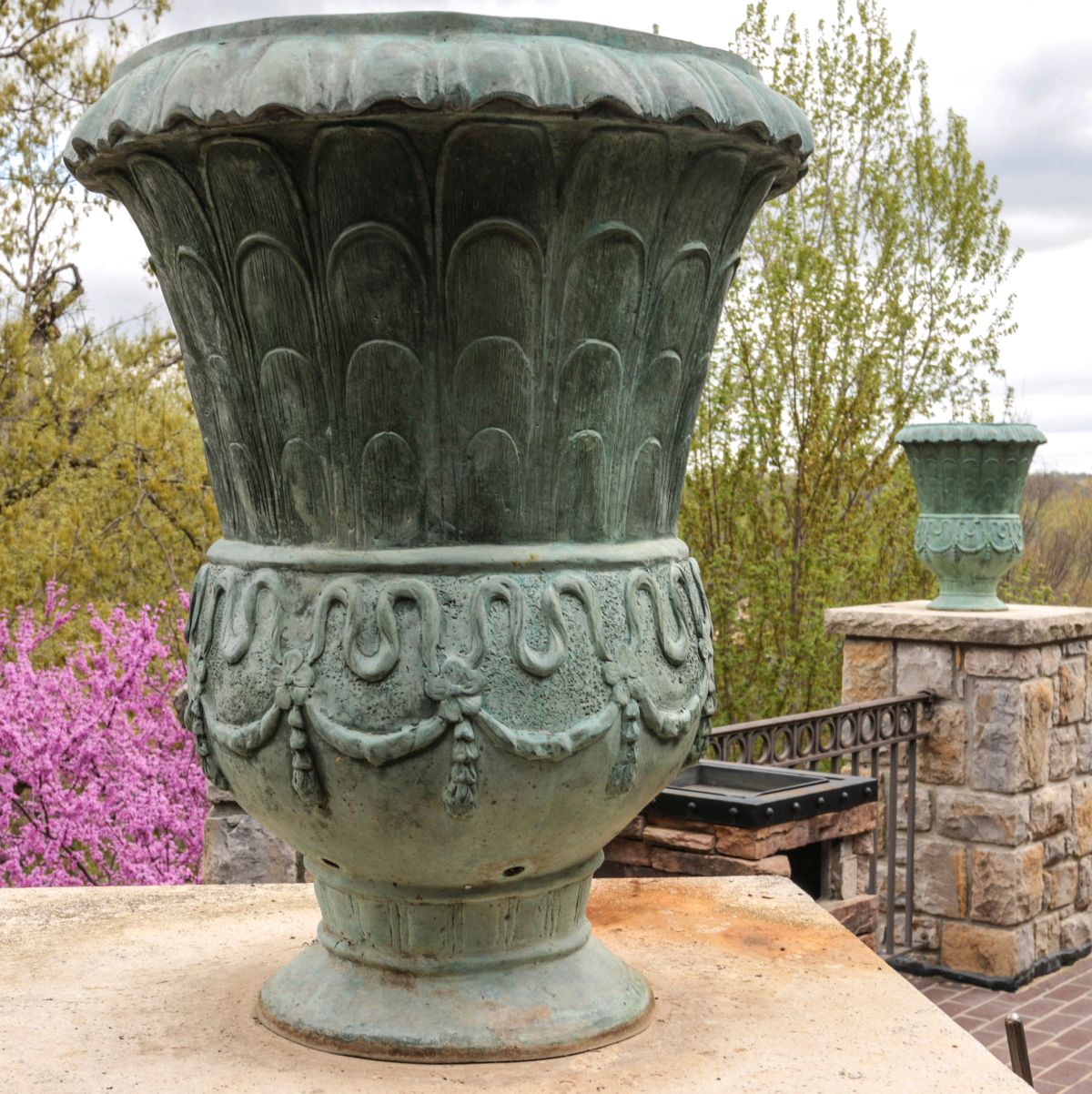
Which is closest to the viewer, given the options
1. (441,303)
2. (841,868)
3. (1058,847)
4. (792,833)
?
(441,303)

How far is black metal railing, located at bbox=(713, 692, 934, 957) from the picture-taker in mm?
5023

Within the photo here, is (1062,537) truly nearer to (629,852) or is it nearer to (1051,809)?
(1051,809)

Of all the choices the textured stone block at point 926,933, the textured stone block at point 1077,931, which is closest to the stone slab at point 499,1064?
the textured stone block at point 926,933

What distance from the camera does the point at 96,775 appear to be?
6.03 meters

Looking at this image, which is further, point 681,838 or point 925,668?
point 925,668

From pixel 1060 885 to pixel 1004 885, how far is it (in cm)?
54

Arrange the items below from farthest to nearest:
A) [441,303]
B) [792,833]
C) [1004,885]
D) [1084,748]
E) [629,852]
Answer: [1084,748]
[1004,885]
[629,852]
[792,833]
[441,303]

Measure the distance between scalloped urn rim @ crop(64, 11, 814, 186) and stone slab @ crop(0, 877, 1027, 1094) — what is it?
1.46 metres

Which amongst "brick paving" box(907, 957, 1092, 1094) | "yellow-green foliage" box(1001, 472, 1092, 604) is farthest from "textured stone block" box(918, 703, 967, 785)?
"yellow-green foliage" box(1001, 472, 1092, 604)

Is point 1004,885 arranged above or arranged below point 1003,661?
below

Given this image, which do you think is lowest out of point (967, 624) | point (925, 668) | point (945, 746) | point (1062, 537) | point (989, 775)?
point (989, 775)

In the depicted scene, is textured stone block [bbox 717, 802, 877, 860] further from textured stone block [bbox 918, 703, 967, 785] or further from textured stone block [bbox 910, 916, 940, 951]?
textured stone block [bbox 910, 916, 940, 951]

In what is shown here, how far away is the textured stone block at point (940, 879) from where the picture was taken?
5973 millimetres

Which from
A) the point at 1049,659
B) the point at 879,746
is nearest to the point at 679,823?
the point at 879,746
